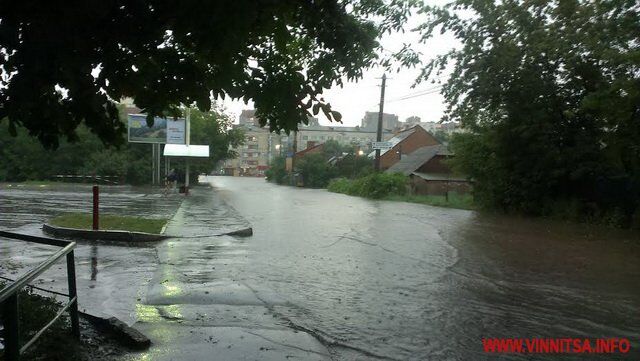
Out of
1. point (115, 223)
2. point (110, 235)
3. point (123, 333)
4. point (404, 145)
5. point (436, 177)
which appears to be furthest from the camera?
point (404, 145)

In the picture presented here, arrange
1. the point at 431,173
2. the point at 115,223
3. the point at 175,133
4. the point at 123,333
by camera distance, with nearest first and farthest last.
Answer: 1. the point at 123,333
2. the point at 115,223
3. the point at 175,133
4. the point at 431,173

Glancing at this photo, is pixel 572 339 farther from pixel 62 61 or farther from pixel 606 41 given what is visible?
pixel 606 41

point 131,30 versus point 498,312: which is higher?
point 131,30

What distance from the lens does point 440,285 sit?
27.7 ft

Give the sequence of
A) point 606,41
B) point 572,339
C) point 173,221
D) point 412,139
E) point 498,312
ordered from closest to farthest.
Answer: point 572,339
point 498,312
point 173,221
point 606,41
point 412,139

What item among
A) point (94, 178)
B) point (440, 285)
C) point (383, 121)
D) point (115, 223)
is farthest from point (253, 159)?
point (440, 285)

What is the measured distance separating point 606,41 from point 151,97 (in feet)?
54.8

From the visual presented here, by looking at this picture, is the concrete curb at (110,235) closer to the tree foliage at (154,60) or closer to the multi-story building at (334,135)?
the tree foliage at (154,60)

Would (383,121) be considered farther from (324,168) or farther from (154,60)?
(154,60)

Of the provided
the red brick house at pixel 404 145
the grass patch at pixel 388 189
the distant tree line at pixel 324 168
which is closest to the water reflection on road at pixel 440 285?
the grass patch at pixel 388 189

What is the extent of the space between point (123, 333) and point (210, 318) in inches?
46.2

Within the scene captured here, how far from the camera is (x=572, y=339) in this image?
226 inches

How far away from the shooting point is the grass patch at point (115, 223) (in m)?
12.9

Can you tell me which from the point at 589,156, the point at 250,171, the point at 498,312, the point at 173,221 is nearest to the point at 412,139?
the point at 589,156
